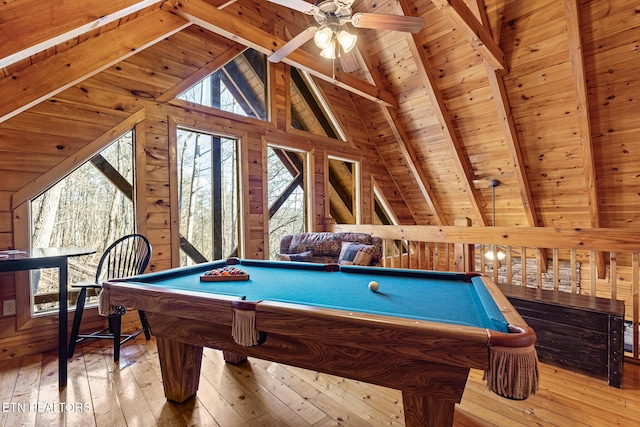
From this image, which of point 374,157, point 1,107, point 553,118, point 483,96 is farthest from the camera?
point 374,157

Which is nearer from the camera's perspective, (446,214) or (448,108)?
(448,108)

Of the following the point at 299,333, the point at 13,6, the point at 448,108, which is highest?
the point at 448,108

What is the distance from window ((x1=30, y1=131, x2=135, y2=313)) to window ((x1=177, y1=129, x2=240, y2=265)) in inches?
A: 27.6

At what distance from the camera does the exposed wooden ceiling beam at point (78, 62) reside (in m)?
2.34

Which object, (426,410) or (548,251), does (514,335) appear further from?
(548,251)

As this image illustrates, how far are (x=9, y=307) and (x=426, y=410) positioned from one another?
337 centimetres

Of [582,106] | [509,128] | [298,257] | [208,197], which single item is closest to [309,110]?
[208,197]

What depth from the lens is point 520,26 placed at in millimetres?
3455

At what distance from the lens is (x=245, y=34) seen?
3199 millimetres

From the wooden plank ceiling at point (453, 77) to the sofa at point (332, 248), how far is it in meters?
2.00

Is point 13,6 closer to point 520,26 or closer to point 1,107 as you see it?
point 1,107

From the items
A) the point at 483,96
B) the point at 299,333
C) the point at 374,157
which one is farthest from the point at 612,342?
the point at 374,157

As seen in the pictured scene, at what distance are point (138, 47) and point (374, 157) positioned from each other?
13.7 ft
